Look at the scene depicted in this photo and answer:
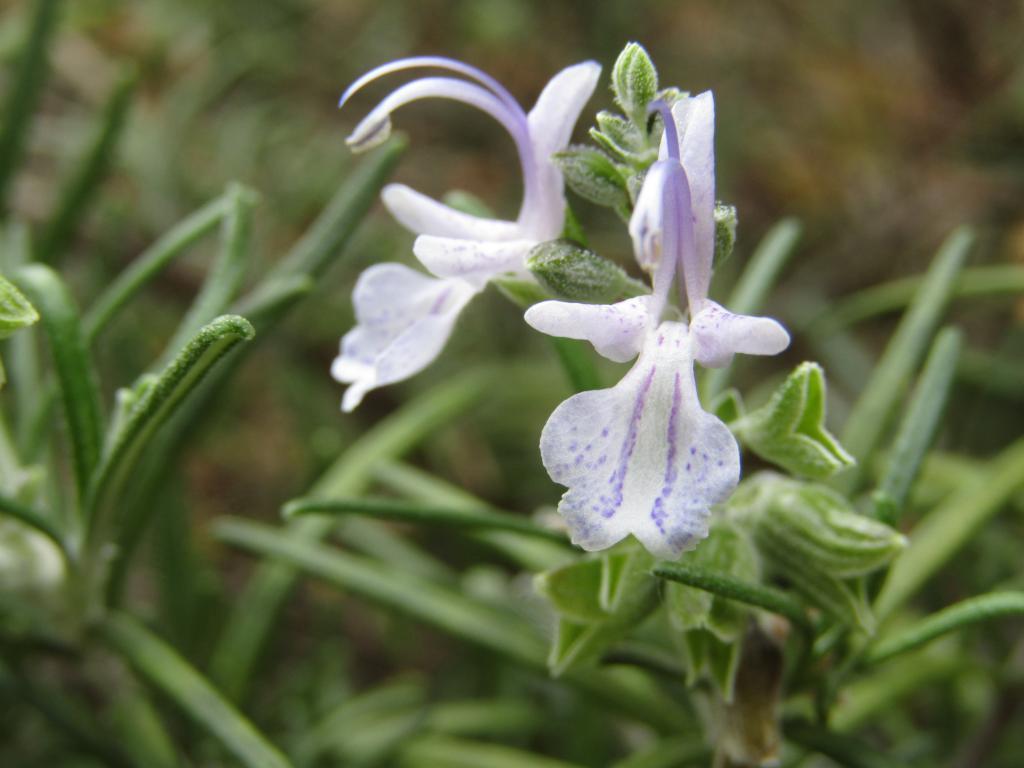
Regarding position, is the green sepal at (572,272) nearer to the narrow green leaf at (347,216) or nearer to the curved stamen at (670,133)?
the curved stamen at (670,133)

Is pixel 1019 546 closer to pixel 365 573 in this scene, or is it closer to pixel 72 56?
pixel 365 573

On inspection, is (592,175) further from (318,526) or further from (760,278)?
(318,526)

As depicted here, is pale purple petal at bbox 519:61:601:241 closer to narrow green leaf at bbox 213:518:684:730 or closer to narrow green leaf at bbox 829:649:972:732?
narrow green leaf at bbox 213:518:684:730

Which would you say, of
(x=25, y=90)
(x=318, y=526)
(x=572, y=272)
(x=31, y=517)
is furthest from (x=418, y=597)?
(x=25, y=90)

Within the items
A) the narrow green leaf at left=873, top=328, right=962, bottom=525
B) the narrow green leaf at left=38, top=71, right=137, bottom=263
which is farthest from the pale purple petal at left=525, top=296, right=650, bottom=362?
the narrow green leaf at left=38, top=71, right=137, bottom=263

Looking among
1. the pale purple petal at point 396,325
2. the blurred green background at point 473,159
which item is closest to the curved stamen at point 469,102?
the pale purple petal at point 396,325

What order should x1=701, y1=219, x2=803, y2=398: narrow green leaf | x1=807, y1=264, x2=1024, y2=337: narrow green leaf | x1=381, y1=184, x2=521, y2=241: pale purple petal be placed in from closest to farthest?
x1=381, y1=184, x2=521, y2=241: pale purple petal → x1=701, y1=219, x2=803, y2=398: narrow green leaf → x1=807, y1=264, x2=1024, y2=337: narrow green leaf

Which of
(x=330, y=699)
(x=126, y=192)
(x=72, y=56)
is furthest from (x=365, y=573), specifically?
(x=72, y=56)
